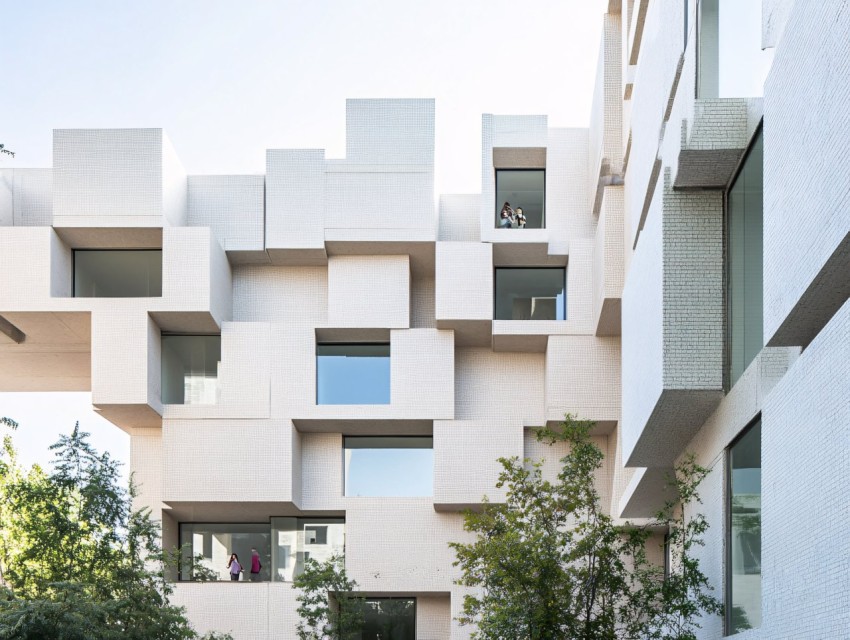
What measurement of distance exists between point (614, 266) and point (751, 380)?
44.8ft

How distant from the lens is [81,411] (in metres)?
37.8

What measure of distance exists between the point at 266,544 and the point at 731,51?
2056 centimetres

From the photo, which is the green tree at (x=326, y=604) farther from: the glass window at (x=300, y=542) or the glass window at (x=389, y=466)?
the glass window at (x=389, y=466)

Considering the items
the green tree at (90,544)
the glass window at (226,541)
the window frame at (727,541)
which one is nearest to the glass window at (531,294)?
the glass window at (226,541)

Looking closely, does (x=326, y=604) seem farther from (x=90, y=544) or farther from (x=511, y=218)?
(x=511, y=218)

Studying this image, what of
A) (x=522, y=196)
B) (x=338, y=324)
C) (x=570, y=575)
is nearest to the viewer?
(x=570, y=575)

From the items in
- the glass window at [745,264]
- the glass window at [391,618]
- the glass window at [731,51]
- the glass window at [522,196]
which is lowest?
the glass window at [391,618]

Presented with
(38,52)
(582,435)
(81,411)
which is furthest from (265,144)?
(582,435)

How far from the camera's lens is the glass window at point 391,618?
28578 millimetres

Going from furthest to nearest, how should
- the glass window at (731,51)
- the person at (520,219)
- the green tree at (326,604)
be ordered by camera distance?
the person at (520,219) → the green tree at (326,604) → the glass window at (731,51)

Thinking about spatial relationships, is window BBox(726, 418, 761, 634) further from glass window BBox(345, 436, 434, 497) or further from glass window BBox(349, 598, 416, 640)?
glass window BBox(349, 598, 416, 640)

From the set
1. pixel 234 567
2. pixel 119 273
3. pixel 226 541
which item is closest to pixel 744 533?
pixel 234 567

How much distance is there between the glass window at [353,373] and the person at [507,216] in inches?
165

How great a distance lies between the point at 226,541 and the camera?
2947 centimetres
